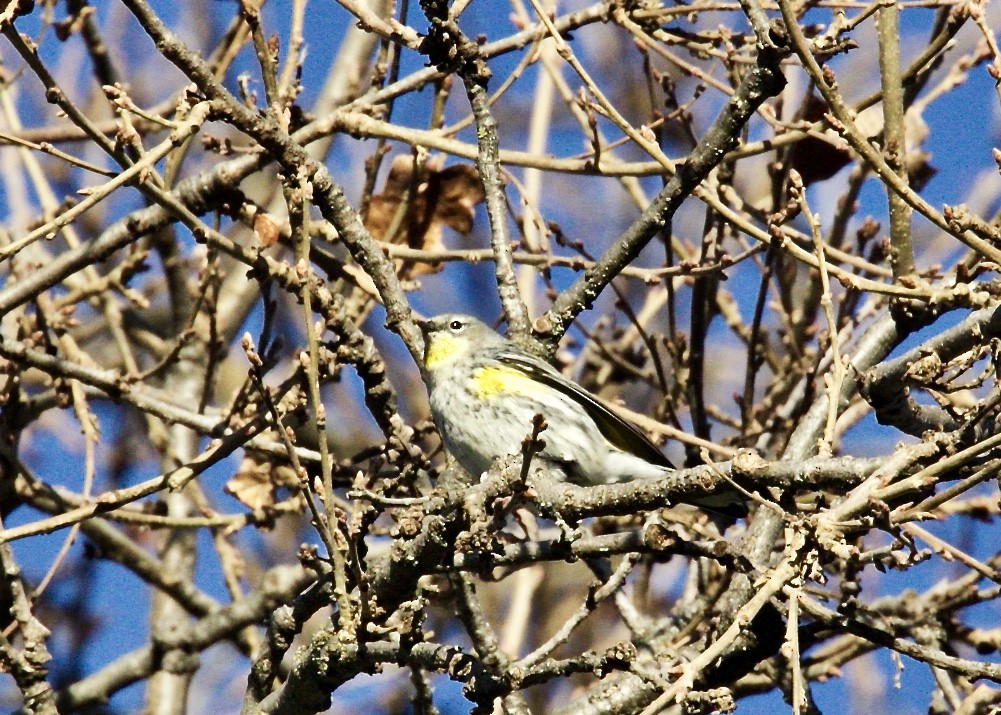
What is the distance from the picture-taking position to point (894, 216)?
3580 mm

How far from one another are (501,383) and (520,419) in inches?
7.2

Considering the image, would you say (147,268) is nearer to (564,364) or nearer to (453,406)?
(453,406)

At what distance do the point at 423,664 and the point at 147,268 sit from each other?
2.77m

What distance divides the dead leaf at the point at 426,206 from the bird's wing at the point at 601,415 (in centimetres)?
55

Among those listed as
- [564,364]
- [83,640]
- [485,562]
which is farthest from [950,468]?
[83,640]

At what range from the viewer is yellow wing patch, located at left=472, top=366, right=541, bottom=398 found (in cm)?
486

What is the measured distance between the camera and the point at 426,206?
493 centimetres

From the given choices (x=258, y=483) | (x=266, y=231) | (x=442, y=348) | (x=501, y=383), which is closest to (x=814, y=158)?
(x=501, y=383)

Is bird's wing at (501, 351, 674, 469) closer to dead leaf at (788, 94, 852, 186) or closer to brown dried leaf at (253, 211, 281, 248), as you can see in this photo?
brown dried leaf at (253, 211, 281, 248)

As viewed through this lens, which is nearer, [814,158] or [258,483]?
[814,158]

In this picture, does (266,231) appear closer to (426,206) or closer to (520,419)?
(426,206)

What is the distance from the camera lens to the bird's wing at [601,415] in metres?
4.42

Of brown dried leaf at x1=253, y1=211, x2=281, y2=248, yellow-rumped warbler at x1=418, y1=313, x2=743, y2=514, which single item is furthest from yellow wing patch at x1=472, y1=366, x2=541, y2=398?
brown dried leaf at x1=253, y1=211, x2=281, y2=248

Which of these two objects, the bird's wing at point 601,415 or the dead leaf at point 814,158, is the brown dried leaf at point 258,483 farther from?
the dead leaf at point 814,158
